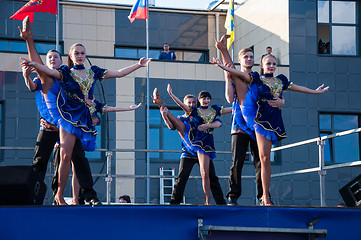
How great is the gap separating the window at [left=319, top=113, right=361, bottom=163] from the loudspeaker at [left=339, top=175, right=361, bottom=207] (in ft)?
36.2

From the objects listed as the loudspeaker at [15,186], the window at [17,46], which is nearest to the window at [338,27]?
the window at [17,46]

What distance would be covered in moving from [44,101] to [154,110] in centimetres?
1072

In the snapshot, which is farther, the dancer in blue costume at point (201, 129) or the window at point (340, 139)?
the window at point (340, 139)

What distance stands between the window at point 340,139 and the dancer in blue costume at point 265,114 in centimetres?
1162

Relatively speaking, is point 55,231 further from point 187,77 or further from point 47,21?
→ point 47,21

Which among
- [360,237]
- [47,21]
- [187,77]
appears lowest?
[360,237]

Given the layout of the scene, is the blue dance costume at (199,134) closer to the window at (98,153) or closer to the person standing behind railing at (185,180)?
the person standing behind railing at (185,180)

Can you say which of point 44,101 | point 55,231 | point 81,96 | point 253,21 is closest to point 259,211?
point 55,231

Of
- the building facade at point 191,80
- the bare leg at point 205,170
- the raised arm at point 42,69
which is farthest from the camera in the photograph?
A: the building facade at point 191,80

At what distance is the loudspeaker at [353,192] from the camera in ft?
23.2

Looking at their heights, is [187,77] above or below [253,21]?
below

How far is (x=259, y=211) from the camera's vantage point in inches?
225

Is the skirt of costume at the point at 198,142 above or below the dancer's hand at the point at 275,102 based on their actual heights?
below

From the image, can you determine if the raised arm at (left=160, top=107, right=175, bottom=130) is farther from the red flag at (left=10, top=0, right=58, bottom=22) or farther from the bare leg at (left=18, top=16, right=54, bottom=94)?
the red flag at (left=10, top=0, right=58, bottom=22)
